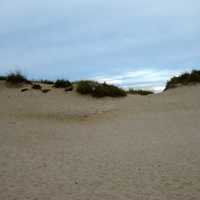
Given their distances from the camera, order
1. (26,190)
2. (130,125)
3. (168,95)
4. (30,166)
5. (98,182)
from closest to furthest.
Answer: (26,190) → (98,182) → (30,166) → (130,125) → (168,95)

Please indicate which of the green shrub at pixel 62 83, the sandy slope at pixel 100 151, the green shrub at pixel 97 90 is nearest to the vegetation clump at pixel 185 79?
the sandy slope at pixel 100 151

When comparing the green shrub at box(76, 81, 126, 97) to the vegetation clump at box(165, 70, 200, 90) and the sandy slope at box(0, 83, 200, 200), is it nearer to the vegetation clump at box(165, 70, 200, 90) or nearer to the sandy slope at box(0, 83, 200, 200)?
the sandy slope at box(0, 83, 200, 200)

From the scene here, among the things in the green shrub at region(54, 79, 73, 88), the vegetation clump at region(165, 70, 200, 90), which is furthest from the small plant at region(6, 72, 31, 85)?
the vegetation clump at region(165, 70, 200, 90)

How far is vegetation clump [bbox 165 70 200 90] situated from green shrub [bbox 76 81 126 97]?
11.1 feet

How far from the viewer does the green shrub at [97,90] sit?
20328mm

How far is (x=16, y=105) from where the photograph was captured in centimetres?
1728

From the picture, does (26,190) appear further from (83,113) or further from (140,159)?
(83,113)

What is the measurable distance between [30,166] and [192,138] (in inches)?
195

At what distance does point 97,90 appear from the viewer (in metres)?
20.4

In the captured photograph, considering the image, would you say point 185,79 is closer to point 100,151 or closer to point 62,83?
point 62,83

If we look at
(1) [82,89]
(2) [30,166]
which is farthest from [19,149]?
(1) [82,89]

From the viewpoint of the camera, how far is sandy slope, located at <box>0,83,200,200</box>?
5.48m

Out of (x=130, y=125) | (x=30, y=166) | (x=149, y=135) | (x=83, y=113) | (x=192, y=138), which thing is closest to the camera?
(x=30, y=166)

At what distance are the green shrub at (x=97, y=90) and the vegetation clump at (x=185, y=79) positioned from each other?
3.39 meters
